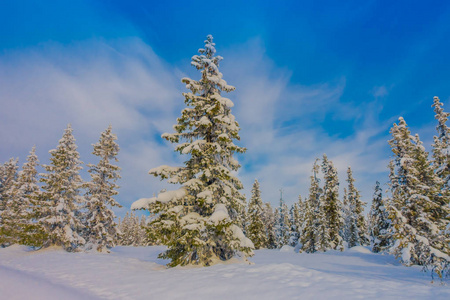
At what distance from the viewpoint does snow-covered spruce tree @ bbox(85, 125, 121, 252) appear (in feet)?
88.7

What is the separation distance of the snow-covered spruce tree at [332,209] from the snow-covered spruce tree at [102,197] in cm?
2788

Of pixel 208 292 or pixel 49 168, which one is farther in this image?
pixel 49 168

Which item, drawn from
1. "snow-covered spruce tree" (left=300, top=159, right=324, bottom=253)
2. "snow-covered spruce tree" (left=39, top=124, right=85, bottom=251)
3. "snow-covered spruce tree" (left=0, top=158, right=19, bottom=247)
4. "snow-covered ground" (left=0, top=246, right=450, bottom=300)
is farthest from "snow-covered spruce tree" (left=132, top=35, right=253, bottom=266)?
"snow-covered spruce tree" (left=0, top=158, right=19, bottom=247)

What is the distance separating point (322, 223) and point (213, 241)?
26698 millimetres

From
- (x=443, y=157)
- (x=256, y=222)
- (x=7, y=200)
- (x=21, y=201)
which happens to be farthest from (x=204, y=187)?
(x=7, y=200)

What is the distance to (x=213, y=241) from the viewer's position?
1228 centimetres

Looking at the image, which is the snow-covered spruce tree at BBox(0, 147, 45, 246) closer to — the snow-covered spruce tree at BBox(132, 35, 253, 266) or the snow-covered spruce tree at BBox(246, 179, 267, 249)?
the snow-covered spruce tree at BBox(132, 35, 253, 266)

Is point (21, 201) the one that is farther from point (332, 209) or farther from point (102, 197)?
point (332, 209)

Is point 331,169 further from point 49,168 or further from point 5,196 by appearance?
point 5,196

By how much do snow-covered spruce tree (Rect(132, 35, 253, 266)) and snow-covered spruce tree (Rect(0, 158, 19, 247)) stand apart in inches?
1169

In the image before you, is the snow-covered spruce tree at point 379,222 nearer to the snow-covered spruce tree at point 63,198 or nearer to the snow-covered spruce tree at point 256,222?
the snow-covered spruce tree at point 256,222

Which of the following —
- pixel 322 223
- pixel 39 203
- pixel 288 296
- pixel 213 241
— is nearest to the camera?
pixel 288 296

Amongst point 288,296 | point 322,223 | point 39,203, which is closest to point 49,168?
point 39,203

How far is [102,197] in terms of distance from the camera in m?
27.7
